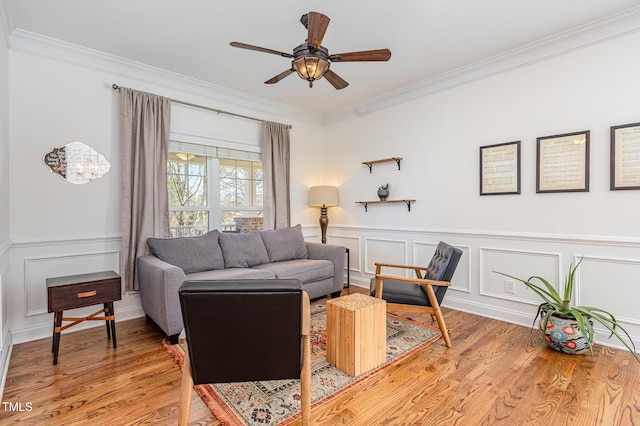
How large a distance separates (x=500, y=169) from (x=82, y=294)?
155 inches

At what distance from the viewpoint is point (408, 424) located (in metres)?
1.70

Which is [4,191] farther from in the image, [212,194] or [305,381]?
[305,381]

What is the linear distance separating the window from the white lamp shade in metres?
0.78

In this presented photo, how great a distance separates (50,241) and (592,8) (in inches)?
193

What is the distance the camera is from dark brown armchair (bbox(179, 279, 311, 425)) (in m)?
1.40

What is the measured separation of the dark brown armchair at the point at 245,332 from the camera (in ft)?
4.59

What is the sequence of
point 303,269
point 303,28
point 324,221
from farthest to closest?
point 324,221
point 303,269
point 303,28

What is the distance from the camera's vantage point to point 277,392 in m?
1.99

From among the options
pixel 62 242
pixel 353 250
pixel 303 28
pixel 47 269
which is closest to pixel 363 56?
pixel 303 28

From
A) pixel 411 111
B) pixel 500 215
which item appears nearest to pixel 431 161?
pixel 411 111

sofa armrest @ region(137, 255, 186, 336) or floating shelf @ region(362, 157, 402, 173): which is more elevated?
floating shelf @ region(362, 157, 402, 173)

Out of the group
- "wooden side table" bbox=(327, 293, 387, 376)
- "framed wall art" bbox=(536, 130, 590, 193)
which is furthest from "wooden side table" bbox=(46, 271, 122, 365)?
"framed wall art" bbox=(536, 130, 590, 193)

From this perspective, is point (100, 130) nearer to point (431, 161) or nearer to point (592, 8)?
point (431, 161)

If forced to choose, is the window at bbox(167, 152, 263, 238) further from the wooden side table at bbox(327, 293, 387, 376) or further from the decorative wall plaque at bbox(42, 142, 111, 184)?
the wooden side table at bbox(327, 293, 387, 376)
